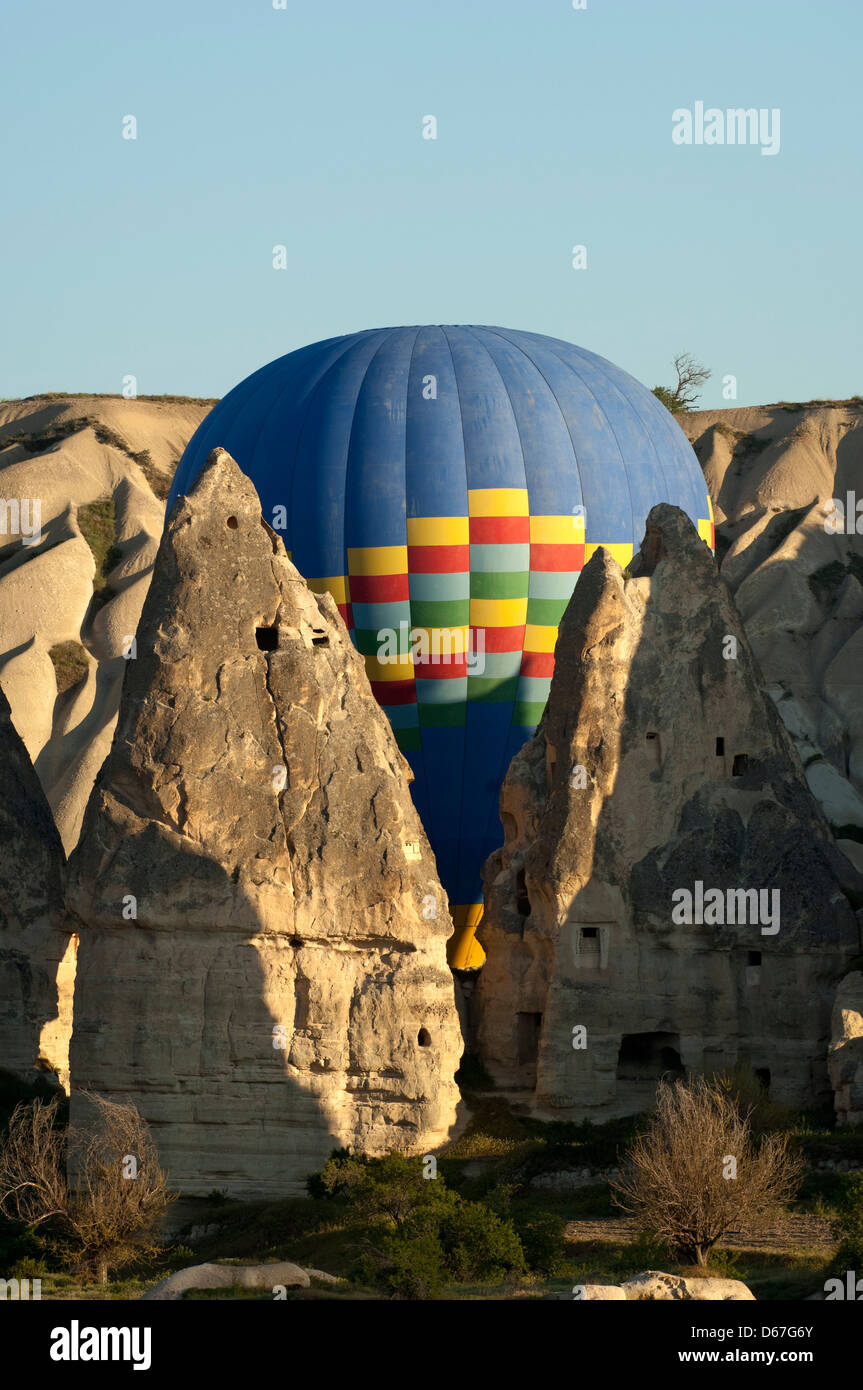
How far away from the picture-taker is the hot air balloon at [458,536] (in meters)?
35.7

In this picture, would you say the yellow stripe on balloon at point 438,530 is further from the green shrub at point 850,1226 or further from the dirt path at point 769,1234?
the green shrub at point 850,1226

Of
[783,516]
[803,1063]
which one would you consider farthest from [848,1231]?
[783,516]

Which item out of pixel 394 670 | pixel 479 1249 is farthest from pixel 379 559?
pixel 479 1249

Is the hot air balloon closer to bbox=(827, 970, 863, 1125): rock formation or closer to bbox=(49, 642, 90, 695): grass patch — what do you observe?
bbox=(827, 970, 863, 1125): rock formation

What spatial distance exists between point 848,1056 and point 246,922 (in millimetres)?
6927

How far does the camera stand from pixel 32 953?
32.3m

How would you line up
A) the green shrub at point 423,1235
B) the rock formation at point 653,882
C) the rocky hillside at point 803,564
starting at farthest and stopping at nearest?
the rocky hillside at point 803,564, the rock formation at point 653,882, the green shrub at point 423,1235

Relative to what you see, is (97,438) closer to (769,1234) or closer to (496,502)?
(496,502)

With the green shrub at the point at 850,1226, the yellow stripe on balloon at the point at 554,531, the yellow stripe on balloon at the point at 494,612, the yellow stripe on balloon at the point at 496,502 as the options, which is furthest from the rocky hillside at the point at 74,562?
the green shrub at the point at 850,1226

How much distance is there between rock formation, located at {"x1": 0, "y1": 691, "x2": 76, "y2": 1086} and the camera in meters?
32.2

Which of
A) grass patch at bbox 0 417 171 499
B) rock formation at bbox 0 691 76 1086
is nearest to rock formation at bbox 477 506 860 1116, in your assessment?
rock formation at bbox 0 691 76 1086

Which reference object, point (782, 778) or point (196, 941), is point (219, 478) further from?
point (782, 778)

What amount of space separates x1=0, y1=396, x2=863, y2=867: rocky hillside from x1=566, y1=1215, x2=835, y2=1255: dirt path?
2109cm

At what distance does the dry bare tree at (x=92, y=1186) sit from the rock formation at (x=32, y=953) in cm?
359
